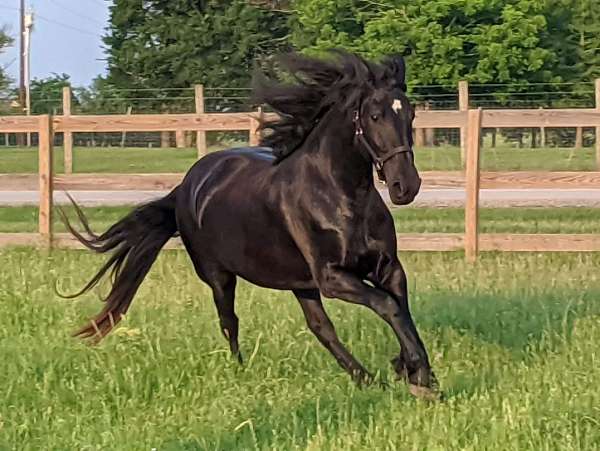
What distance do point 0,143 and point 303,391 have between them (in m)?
41.2

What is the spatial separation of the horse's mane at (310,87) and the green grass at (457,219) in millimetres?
7619

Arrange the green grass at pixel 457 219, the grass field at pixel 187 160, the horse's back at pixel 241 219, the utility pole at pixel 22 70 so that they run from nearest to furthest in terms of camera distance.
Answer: the horse's back at pixel 241 219
the green grass at pixel 457 219
the grass field at pixel 187 160
the utility pole at pixel 22 70

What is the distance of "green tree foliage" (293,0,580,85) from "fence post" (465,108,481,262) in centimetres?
2876

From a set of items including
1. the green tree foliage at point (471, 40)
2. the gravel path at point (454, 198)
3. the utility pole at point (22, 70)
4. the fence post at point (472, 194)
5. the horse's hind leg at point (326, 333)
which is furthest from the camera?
the utility pole at point (22, 70)

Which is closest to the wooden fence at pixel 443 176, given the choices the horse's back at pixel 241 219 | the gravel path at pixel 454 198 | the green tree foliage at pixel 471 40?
the gravel path at pixel 454 198

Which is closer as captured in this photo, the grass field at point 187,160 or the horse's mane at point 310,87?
the horse's mane at point 310,87

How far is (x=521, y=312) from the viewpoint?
317 inches

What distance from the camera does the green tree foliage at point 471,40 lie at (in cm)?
4138

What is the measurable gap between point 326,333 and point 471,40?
121ft

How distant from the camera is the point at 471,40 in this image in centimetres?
4225

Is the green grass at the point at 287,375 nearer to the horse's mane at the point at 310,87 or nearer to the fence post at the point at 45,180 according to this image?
the horse's mane at the point at 310,87

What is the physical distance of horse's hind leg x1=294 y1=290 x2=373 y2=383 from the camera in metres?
6.32

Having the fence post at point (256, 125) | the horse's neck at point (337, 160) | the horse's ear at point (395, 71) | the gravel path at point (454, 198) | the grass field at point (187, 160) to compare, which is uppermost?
the horse's ear at point (395, 71)

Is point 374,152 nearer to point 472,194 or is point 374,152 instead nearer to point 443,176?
point 472,194
